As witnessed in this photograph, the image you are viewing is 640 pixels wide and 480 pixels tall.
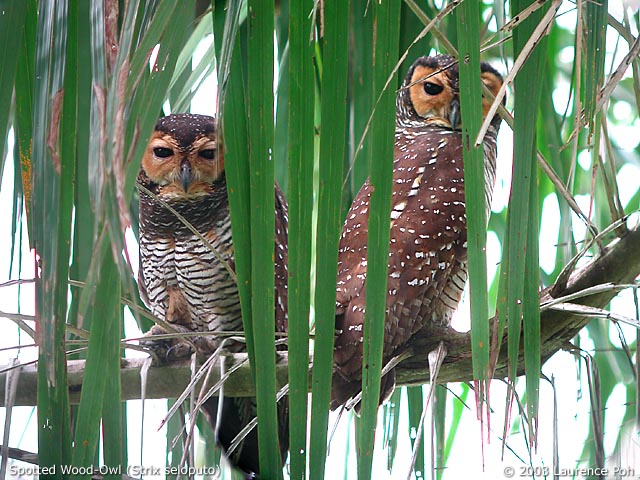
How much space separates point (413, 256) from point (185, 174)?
3.03 ft

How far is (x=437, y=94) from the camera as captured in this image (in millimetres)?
2842

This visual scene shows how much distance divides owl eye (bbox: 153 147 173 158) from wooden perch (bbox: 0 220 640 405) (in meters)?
0.93

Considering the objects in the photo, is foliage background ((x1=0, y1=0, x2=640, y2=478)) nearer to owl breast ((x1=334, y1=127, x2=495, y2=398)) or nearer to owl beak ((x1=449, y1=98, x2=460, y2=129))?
owl breast ((x1=334, y1=127, x2=495, y2=398))

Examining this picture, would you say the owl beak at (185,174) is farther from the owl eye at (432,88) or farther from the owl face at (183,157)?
the owl eye at (432,88)

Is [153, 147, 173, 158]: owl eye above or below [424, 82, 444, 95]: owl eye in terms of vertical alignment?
below

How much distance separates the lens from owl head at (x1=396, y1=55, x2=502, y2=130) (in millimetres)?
2727

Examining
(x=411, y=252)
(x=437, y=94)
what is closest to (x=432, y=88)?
(x=437, y=94)

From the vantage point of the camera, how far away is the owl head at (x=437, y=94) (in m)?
2.73

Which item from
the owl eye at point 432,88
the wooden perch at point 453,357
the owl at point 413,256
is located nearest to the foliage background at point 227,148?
the wooden perch at point 453,357

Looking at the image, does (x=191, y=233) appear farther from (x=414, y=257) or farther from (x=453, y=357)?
(x=453, y=357)

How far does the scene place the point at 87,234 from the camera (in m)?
1.51

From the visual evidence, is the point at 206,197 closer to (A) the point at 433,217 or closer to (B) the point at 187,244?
(B) the point at 187,244

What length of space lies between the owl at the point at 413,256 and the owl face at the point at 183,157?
22.6 inches

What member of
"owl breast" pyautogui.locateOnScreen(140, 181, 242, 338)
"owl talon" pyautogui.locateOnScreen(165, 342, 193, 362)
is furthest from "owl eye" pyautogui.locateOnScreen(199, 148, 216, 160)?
"owl talon" pyautogui.locateOnScreen(165, 342, 193, 362)
